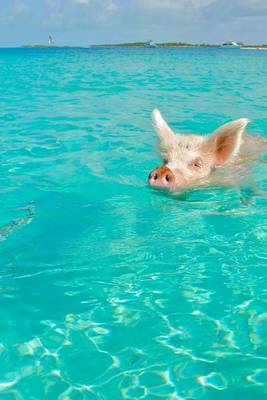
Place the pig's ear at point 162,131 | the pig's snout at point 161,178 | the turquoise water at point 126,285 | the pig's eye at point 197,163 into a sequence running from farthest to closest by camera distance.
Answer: the pig's ear at point 162,131 < the pig's eye at point 197,163 < the pig's snout at point 161,178 < the turquoise water at point 126,285

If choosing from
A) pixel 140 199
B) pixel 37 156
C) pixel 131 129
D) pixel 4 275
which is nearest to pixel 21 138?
pixel 37 156

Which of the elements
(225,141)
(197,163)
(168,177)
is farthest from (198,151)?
(168,177)

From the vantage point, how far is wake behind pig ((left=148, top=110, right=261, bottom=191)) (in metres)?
7.36

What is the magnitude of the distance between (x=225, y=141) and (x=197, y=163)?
545 mm

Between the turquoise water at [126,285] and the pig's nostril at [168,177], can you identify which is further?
the pig's nostril at [168,177]

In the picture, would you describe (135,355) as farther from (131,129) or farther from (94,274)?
(131,129)

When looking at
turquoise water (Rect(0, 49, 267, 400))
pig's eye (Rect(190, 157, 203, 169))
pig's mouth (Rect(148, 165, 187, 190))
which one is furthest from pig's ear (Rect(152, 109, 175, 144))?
pig's mouth (Rect(148, 165, 187, 190))

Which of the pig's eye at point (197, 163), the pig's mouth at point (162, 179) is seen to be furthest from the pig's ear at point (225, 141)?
the pig's mouth at point (162, 179)

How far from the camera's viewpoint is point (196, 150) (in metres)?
7.85

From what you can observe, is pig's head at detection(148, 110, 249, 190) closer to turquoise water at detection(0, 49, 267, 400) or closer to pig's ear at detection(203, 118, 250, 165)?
pig's ear at detection(203, 118, 250, 165)

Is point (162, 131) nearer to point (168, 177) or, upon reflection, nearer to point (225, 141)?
point (225, 141)

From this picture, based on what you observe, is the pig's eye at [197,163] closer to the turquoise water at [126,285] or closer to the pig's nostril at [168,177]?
the turquoise water at [126,285]

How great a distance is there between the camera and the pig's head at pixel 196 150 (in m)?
7.38

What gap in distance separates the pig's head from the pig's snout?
16.9 inches
